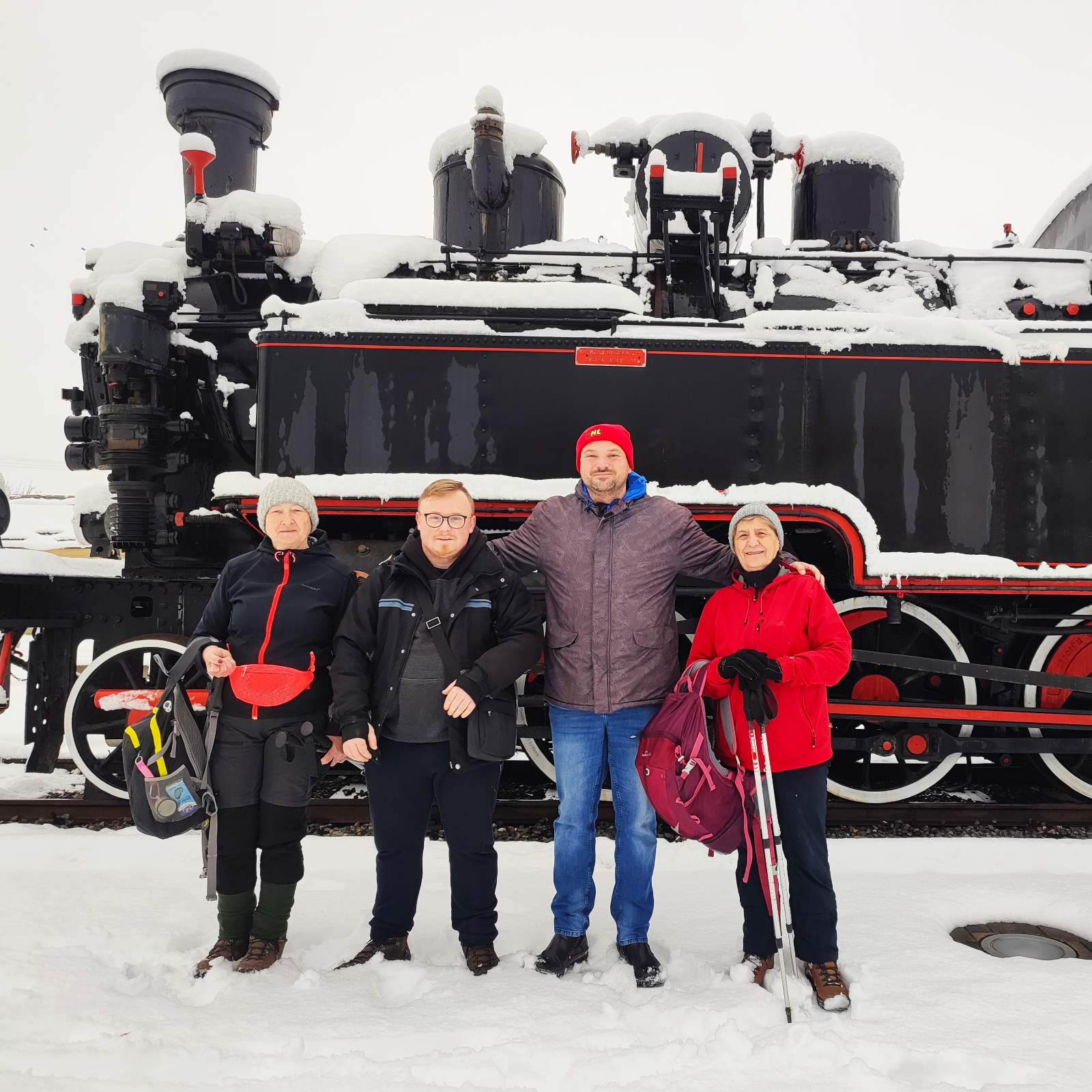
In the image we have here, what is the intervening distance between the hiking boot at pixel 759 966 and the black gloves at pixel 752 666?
2.86 feet

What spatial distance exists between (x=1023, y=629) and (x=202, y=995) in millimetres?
3619

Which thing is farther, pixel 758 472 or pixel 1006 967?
pixel 758 472

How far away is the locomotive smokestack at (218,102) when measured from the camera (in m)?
5.02

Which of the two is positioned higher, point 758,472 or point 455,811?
point 758,472

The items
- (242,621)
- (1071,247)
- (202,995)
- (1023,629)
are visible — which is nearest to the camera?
(202,995)

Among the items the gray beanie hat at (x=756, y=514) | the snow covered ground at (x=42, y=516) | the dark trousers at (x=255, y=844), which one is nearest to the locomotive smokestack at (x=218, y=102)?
the dark trousers at (x=255, y=844)

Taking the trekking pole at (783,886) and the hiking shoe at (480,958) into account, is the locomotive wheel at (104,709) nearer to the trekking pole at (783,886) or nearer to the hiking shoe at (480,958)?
the hiking shoe at (480,958)

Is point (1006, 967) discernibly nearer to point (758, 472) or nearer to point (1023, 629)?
point (1023, 629)

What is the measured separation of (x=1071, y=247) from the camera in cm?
485

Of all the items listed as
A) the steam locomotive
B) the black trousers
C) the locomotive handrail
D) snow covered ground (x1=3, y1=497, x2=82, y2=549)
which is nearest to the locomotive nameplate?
the steam locomotive

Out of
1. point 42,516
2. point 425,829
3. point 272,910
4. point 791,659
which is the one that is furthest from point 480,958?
point 42,516

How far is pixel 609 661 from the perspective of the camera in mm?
2283

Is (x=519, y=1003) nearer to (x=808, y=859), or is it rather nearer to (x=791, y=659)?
(x=808, y=859)

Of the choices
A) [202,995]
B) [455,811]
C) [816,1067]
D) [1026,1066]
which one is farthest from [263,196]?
[1026,1066]
